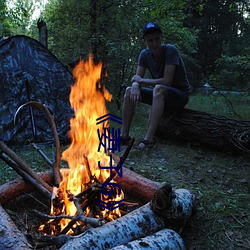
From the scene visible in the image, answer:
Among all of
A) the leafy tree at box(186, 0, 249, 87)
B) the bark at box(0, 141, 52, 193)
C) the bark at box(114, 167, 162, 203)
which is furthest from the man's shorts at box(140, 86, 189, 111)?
the leafy tree at box(186, 0, 249, 87)

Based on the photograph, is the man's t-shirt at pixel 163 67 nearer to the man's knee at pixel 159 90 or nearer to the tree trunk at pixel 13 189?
the man's knee at pixel 159 90

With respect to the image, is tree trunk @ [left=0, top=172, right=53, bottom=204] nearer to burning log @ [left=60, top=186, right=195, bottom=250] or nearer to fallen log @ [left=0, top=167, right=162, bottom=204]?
fallen log @ [left=0, top=167, right=162, bottom=204]

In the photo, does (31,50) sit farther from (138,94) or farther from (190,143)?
(190,143)

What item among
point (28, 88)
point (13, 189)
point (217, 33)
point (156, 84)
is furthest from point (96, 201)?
point (217, 33)

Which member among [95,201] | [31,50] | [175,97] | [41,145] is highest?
[31,50]

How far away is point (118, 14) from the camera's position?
7188mm

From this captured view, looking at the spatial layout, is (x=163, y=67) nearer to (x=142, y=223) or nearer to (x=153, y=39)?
(x=153, y=39)

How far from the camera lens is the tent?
4785mm

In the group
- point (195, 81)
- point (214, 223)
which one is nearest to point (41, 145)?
point (214, 223)

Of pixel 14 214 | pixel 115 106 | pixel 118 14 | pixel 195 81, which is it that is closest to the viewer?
pixel 14 214

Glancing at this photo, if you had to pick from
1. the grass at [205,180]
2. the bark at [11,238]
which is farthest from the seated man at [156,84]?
the bark at [11,238]

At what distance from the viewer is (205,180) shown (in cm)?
309

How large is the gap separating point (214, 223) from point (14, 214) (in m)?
1.87

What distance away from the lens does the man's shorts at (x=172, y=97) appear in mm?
4125
